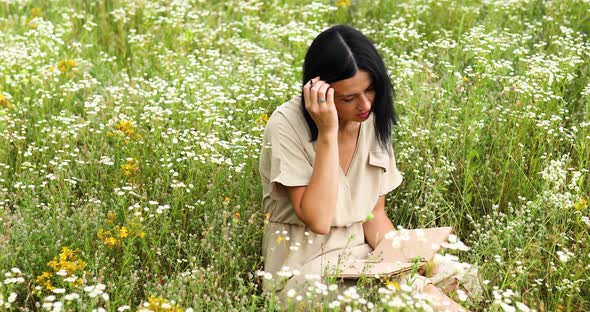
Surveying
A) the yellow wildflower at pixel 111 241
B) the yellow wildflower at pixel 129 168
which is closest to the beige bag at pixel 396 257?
the yellow wildflower at pixel 111 241

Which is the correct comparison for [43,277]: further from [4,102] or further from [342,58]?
[4,102]

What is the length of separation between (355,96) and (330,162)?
27cm

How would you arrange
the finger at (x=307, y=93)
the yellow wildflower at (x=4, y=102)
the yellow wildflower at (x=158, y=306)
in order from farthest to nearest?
the yellow wildflower at (x=4, y=102) < the finger at (x=307, y=93) < the yellow wildflower at (x=158, y=306)

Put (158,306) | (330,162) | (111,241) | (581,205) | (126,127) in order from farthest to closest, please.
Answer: (126,127) < (581,205) < (111,241) < (330,162) < (158,306)

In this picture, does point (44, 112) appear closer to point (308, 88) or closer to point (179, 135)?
point (179, 135)

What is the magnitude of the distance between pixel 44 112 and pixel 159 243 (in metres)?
1.51

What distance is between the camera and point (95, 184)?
4164mm

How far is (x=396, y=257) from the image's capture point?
3.36 meters

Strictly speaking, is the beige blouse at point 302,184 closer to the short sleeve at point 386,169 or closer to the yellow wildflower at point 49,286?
the short sleeve at point 386,169

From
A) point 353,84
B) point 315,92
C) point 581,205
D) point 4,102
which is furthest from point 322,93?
point 4,102

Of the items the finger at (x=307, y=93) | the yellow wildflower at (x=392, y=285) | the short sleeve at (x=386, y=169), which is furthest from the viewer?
the short sleeve at (x=386, y=169)

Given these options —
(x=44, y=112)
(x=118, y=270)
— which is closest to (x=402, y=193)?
(x=118, y=270)

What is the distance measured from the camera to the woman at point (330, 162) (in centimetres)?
317

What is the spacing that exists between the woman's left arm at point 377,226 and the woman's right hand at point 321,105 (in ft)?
2.09
